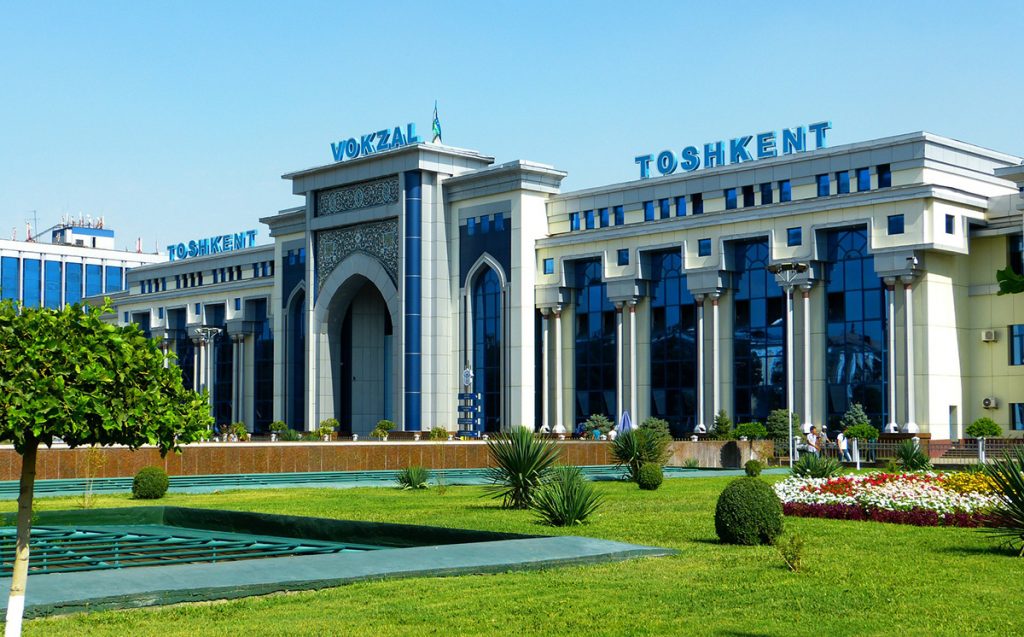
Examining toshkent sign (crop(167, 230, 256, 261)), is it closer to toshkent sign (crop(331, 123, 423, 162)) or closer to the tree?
toshkent sign (crop(331, 123, 423, 162))

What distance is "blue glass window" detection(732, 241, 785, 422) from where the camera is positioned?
204ft

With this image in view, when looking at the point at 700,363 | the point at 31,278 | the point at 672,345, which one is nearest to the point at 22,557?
the point at 700,363

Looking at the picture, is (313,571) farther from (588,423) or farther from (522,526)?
(588,423)

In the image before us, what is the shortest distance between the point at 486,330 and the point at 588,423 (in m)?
9.03

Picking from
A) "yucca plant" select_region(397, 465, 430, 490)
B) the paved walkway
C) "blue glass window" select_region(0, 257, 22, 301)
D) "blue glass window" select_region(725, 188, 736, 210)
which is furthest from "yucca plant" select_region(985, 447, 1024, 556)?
"blue glass window" select_region(0, 257, 22, 301)

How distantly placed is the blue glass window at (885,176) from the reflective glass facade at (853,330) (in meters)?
2.41

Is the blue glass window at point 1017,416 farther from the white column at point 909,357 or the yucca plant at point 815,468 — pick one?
the yucca plant at point 815,468

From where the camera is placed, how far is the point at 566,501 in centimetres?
2252

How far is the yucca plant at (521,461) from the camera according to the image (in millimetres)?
26953

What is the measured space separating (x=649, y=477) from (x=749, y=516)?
53.8 feet

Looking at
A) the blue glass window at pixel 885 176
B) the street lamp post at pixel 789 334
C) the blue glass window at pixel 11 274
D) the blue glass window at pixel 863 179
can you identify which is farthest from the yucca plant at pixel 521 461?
the blue glass window at pixel 11 274

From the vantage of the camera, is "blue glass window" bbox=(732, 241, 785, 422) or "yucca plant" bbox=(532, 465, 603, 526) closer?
"yucca plant" bbox=(532, 465, 603, 526)

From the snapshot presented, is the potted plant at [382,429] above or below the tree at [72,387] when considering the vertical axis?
below

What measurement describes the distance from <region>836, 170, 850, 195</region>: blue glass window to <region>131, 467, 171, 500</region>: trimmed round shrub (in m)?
37.2
